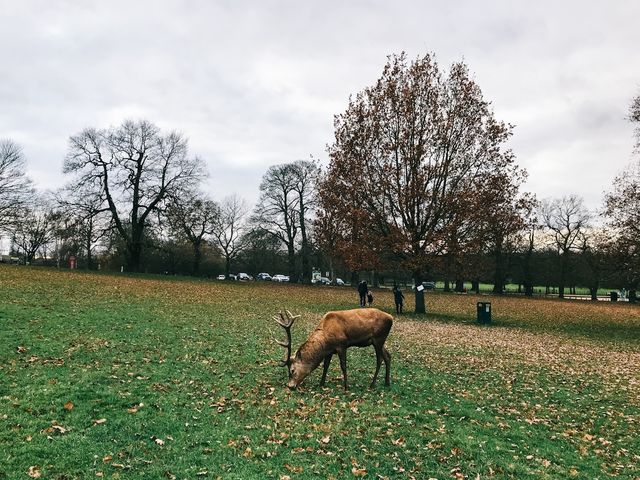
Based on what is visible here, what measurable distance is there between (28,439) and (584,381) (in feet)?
42.1

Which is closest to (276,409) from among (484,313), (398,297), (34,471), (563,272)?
(34,471)

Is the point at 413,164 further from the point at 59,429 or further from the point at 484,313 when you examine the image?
the point at 59,429

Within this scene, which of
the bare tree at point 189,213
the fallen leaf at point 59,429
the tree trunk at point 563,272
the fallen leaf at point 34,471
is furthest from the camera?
the tree trunk at point 563,272

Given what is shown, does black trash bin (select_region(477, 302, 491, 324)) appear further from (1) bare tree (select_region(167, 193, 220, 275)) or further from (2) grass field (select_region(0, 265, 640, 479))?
(1) bare tree (select_region(167, 193, 220, 275))

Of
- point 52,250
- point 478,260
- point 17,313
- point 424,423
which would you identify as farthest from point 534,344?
point 52,250

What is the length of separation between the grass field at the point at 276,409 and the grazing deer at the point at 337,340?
46 centimetres

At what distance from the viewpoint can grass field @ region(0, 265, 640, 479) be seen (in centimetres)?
664

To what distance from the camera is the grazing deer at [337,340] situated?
10.3 meters

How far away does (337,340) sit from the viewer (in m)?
10.4

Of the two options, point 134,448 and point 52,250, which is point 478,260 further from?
point 52,250

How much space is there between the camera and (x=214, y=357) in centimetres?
1284

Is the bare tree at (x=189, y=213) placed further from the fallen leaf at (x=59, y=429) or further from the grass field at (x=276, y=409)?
the fallen leaf at (x=59, y=429)

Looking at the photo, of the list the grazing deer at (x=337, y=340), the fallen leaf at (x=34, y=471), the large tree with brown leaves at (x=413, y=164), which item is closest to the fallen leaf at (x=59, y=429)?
the fallen leaf at (x=34, y=471)

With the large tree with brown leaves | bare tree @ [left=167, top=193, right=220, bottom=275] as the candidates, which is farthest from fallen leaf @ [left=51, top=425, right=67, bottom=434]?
bare tree @ [left=167, top=193, right=220, bottom=275]
